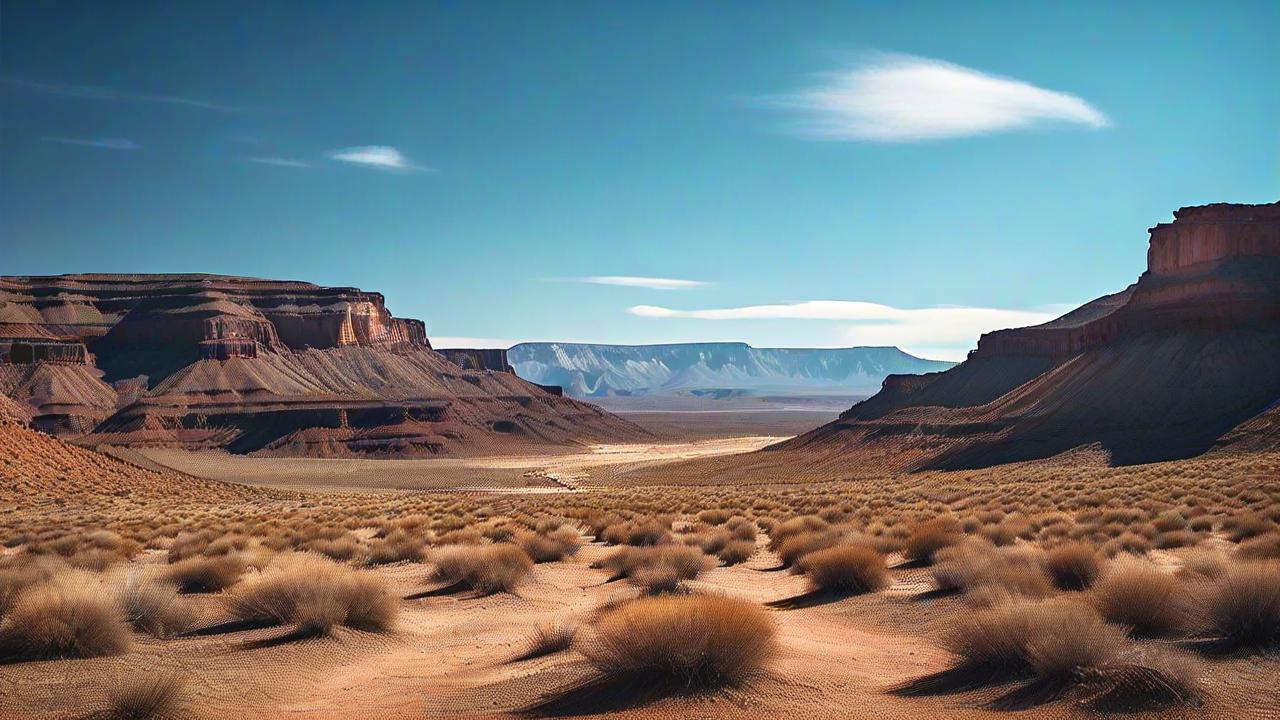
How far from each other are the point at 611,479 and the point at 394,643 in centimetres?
6646

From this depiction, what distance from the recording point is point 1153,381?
63219mm

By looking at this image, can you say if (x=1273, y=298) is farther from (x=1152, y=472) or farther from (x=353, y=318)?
(x=353, y=318)

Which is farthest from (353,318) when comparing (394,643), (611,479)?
(394,643)

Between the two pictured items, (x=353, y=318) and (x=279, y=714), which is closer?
(x=279, y=714)

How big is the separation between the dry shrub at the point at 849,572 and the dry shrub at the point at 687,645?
5.86 metres

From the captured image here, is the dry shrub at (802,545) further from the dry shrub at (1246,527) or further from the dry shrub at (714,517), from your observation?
the dry shrub at (714,517)

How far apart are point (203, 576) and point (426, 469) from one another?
8229cm

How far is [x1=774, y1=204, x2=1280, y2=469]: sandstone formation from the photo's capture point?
187 ft

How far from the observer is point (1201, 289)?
68.7 meters

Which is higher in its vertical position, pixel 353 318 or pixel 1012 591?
pixel 353 318

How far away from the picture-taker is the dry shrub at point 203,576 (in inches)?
575

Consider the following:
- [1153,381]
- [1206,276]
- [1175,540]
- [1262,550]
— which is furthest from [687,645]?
[1206,276]

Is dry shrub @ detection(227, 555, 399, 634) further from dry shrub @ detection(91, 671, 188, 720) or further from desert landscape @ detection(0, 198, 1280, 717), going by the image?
dry shrub @ detection(91, 671, 188, 720)

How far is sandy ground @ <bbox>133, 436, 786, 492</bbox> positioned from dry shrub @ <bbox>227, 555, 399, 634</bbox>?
162 ft
